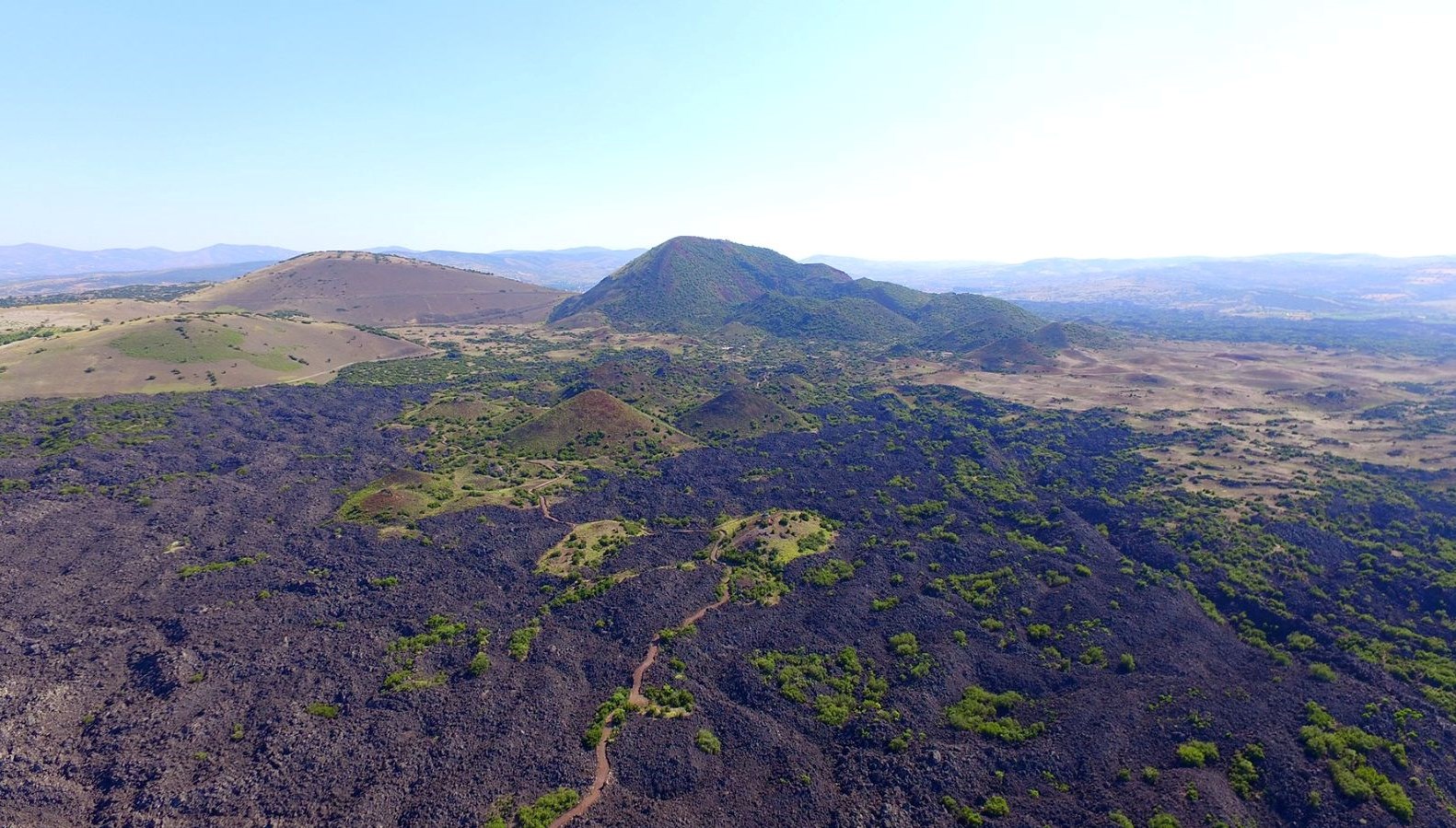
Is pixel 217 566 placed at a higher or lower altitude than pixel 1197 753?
higher

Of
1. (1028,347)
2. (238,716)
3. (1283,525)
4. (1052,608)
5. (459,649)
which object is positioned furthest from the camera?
(1028,347)

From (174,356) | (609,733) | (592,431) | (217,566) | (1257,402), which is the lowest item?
(609,733)

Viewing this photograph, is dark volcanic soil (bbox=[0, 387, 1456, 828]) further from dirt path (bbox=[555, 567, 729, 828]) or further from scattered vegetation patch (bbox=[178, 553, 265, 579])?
dirt path (bbox=[555, 567, 729, 828])

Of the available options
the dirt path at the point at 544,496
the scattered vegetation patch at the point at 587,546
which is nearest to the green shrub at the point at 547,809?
the scattered vegetation patch at the point at 587,546

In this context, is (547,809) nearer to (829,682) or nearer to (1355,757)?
(829,682)

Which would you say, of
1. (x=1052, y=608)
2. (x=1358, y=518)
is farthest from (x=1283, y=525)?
(x=1052, y=608)

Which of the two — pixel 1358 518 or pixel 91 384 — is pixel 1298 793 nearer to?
pixel 1358 518

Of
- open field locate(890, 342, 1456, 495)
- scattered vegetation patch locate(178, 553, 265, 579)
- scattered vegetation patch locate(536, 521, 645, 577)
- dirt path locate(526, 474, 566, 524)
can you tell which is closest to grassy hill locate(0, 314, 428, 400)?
scattered vegetation patch locate(178, 553, 265, 579)

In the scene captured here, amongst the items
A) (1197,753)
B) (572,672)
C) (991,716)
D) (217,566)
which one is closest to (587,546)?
(572,672)
